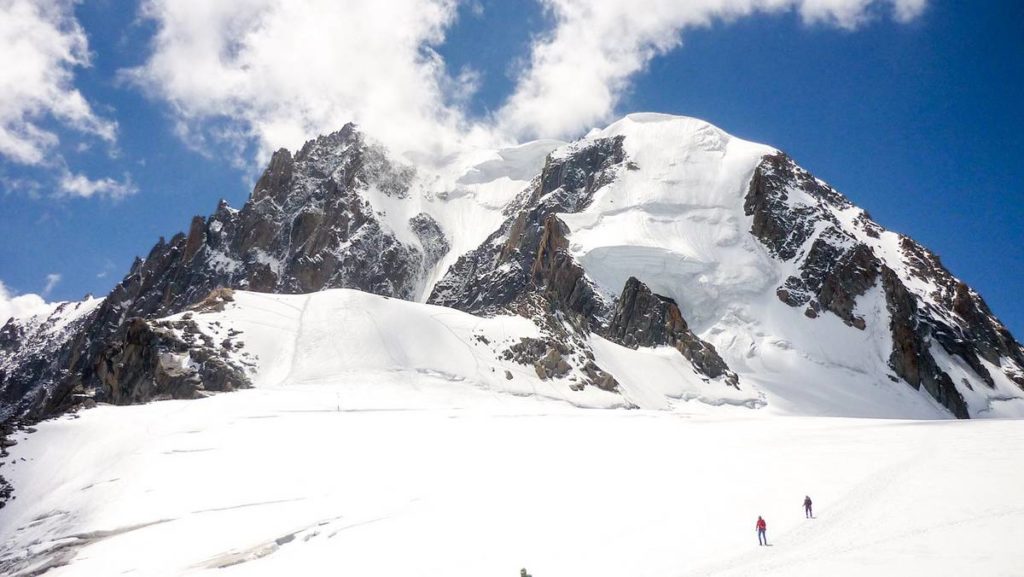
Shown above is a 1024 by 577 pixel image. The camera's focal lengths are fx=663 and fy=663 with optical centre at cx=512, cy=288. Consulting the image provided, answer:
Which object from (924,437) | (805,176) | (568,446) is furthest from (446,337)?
(805,176)

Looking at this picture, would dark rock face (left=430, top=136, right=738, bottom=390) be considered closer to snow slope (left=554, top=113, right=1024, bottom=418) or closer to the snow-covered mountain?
the snow-covered mountain

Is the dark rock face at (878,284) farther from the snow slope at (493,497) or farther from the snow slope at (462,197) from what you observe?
the snow slope at (462,197)

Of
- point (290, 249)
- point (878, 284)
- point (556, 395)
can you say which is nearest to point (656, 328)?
point (556, 395)

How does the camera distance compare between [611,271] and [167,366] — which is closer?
[167,366]

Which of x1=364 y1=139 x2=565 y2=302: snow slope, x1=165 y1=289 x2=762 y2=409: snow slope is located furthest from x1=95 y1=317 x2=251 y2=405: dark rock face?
x1=364 y1=139 x2=565 y2=302: snow slope

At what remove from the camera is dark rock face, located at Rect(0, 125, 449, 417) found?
15638 centimetres

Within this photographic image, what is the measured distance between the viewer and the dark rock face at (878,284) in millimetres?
100188

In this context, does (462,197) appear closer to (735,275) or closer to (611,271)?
(611,271)

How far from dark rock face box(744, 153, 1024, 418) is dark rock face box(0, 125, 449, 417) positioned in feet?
265

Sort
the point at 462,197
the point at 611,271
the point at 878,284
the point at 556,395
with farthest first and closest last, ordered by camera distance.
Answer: the point at 462,197 → the point at 611,271 → the point at 878,284 → the point at 556,395

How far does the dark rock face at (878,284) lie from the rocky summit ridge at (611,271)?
36 cm

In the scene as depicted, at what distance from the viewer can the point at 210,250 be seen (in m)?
170

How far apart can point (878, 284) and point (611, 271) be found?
43267mm

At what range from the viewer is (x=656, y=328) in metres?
96.5
